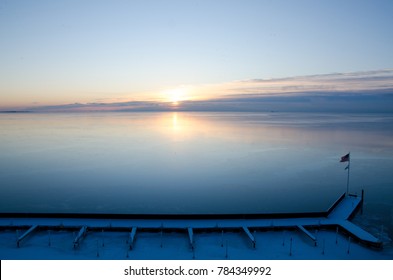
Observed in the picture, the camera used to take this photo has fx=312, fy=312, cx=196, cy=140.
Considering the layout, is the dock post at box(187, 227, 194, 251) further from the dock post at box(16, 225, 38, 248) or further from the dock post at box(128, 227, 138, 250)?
the dock post at box(16, 225, 38, 248)

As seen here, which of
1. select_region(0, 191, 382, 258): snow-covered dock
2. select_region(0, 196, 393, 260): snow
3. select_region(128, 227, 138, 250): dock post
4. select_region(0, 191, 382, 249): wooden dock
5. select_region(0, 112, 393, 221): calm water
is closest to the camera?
select_region(0, 196, 393, 260): snow

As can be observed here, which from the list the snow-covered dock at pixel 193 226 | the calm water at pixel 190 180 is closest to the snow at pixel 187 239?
the snow-covered dock at pixel 193 226

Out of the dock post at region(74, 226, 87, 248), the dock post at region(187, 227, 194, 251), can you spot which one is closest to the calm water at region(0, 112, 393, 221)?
the dock post at region(74, 226, 87, 248)

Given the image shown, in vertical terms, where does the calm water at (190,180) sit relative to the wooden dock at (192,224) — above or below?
below

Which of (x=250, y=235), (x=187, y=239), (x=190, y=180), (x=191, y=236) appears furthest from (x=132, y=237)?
(x=190, y=180)

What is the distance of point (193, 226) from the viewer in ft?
81.1

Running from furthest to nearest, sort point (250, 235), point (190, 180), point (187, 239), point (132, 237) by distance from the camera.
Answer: point (190, 180)
point (187, 239)
point (250, 235)
point (132, 237)

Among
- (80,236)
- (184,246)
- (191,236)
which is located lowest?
(184,246)

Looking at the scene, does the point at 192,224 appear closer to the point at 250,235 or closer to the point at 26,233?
the point at 250,235

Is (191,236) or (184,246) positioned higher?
(191,236)

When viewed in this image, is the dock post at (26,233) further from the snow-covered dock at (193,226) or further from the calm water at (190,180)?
the calm water at (190,180)

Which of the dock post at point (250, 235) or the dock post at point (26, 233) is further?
the dock post at point (250, 235)

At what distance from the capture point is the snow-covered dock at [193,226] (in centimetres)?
2334

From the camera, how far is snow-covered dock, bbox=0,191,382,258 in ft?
76.6
